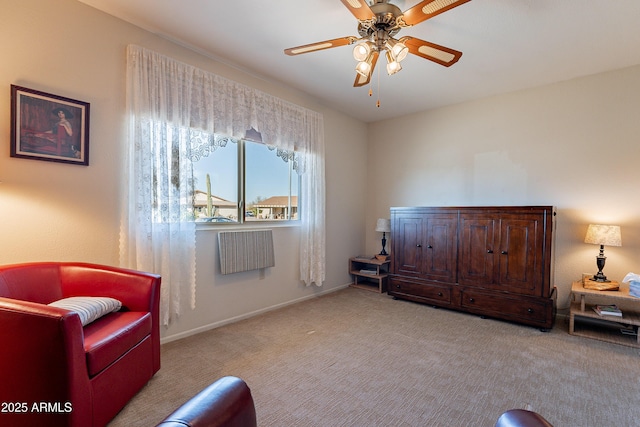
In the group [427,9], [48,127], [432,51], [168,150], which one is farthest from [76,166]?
[432,51]

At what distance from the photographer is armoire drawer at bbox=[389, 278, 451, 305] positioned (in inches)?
142

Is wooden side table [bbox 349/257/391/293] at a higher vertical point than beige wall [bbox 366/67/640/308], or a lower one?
lower

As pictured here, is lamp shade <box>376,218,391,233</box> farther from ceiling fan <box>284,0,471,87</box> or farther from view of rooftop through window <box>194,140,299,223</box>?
ceiling fan <box>284,0,471,87</box>

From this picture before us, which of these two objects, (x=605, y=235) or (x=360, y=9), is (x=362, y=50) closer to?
(x=360, y=9)

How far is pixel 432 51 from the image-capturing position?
2059 mm

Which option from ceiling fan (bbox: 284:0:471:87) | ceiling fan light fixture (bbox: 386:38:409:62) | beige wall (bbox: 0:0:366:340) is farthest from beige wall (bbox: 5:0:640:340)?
ceiling fan light fixture (bbox: 386:38:409:62)

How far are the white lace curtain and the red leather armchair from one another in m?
0.42

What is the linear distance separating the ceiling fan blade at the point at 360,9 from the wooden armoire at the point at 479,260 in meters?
2.45

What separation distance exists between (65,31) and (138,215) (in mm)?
1392

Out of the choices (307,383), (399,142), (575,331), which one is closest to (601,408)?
(575,331)

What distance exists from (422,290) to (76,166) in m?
3.74

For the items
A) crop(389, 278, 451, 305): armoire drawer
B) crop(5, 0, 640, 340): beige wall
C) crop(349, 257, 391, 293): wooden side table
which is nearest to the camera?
crop(5, 0, 640, 340): beige wall

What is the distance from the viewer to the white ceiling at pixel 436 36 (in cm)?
218

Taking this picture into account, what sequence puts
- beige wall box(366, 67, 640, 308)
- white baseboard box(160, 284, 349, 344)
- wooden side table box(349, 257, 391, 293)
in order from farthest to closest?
1. wooden side table box(349, 257, 391, 293)
2. beige wall box(366, 67, 640, 308)
3. white baseboard box(160, 284, 349, 344)
